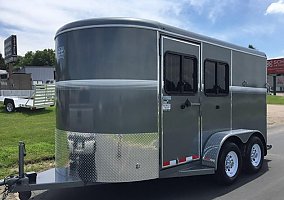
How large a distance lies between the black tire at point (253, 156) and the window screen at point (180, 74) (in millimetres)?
2103

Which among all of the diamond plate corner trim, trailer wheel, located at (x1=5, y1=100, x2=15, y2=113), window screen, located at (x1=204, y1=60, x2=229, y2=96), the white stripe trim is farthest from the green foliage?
the diamond plate corner trim

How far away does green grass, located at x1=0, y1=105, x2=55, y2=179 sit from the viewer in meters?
8.47

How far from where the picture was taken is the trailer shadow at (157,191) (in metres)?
6.29

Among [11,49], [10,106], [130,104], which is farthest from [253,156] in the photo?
[11,49]

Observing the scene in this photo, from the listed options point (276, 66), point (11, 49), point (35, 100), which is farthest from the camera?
point (276, 66)

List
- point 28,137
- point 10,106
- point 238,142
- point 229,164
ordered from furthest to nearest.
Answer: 1. point 10,106
2. point 28,137
3. point 238,142
4. point 229,164

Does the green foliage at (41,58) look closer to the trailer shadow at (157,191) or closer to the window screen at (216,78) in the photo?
the window screen at (216,78)

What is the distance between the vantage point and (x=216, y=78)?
7164 mm

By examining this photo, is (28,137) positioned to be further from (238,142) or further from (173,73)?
(173,73)

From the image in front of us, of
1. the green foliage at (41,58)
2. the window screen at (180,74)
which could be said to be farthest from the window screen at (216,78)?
the green foliage at (41,58)

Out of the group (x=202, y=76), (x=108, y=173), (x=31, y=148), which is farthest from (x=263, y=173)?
(x=31, y=148)

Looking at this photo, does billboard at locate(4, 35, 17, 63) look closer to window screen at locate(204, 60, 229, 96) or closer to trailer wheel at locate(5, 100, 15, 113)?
trailer wheel at locate(5, 100, 15, 113)

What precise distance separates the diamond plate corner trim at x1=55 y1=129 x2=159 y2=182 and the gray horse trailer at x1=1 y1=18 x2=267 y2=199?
1 cm

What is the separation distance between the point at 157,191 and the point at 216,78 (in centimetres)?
237
